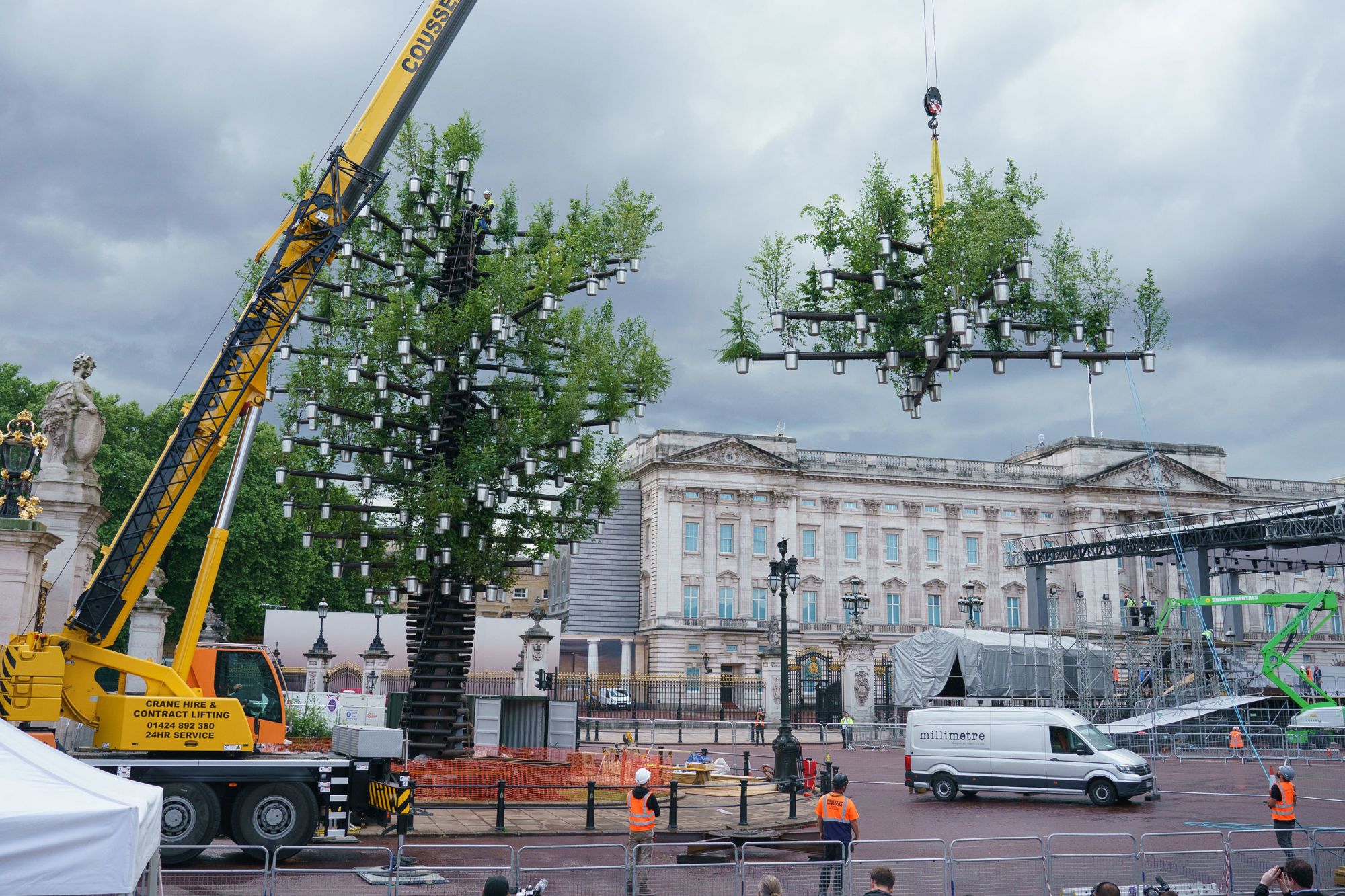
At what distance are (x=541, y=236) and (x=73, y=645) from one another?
15622mm

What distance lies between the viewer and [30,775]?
6238mm

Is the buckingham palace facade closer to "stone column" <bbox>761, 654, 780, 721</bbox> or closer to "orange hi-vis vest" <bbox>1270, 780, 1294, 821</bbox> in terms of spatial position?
"stone column" <bbox>761, 654, 780, 721</bbox>

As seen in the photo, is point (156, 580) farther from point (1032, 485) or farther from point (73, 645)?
point (1032, 485)

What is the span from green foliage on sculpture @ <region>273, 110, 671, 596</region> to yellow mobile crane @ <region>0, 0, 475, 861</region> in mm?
6040

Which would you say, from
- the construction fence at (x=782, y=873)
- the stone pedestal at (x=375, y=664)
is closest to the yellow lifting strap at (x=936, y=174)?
the construction fence at (x=782, y=873)

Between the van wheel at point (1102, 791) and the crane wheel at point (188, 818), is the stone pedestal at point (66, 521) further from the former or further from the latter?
the van wheel at point (1102, 791)

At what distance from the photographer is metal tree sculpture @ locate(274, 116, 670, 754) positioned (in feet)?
79.0

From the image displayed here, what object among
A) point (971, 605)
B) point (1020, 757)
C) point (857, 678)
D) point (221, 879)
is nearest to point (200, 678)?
point (221, 879)

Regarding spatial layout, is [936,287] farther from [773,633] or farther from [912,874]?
[773,633]

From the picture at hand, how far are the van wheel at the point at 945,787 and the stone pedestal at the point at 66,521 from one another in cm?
1811

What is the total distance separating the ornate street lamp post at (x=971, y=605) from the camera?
55250 millimetres

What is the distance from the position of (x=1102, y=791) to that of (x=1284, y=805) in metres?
9.14

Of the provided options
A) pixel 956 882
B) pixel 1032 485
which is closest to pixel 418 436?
pixel 956 882

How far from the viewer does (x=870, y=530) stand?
80.6 meters
